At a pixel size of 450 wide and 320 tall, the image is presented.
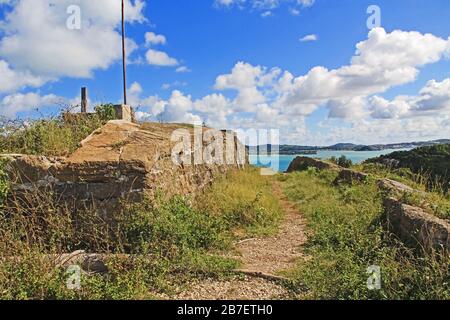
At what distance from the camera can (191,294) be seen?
13.7ft

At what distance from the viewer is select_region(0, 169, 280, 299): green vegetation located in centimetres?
394

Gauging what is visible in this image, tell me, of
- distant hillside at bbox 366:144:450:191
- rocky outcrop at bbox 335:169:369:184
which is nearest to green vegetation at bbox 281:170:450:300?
rocky outcrop at bbox 335:169:369:184

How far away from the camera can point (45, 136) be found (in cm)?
681

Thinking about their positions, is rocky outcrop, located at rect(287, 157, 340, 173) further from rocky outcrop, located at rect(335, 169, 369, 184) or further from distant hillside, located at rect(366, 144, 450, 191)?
rocky outcrop, located at rect(335, 169, 369, 184)

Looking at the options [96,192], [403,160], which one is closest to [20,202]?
[96,192]

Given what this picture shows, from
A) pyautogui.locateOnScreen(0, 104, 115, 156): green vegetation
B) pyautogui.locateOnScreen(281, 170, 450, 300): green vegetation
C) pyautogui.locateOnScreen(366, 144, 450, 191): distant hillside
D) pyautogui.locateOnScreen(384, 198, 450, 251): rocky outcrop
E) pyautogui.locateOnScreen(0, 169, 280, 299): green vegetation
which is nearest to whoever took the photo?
pyautogui.locateOnScreen(281, 170, 450, 300): green vegetation

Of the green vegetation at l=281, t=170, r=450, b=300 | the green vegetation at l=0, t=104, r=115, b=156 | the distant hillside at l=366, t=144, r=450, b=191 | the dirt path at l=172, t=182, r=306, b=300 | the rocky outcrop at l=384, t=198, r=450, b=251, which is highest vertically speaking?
the green vegetation at l=0, t=104, r=115, b=156

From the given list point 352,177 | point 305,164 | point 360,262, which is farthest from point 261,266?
point 305,164

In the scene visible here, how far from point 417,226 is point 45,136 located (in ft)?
20.4

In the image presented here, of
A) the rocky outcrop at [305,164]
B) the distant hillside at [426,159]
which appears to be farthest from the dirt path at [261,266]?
the rocky outcrop at [305,164]

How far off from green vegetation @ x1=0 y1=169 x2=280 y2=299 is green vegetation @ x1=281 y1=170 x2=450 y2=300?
1.07 metres

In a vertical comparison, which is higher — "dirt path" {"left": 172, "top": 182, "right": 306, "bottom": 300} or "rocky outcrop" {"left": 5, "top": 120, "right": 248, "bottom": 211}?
"rocky outcrop" {"left": 5, "top": 120, "right": 248, "bottom": 211}
